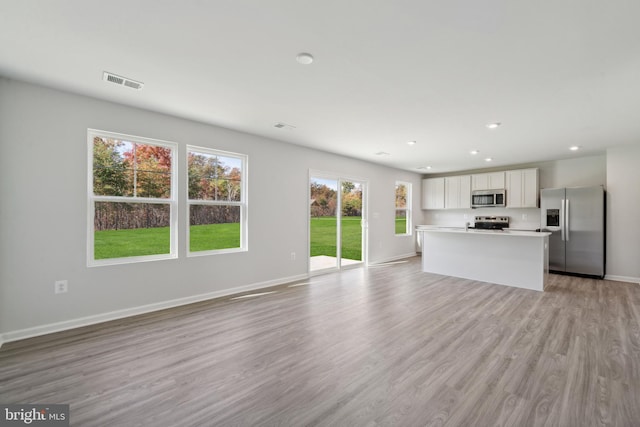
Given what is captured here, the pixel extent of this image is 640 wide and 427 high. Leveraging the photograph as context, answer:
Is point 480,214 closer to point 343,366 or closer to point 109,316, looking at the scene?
point 343,366

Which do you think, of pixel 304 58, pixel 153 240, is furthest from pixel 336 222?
pixel 304 58

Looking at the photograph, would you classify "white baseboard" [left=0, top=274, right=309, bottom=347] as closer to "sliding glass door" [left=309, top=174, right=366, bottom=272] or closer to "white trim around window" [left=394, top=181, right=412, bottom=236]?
"sliding glass door" [left=309, top=174, right=366, bottom=272]

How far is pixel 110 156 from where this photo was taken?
3307 mm

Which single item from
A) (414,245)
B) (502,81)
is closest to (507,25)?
(502,81)

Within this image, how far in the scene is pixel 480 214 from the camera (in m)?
7.72

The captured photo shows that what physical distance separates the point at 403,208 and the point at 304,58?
21.2ft

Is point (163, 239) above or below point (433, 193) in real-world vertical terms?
below

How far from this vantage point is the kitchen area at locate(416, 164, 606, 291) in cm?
475

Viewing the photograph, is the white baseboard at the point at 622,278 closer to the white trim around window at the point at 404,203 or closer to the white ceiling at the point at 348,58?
the white ceiling at the point at 348,58

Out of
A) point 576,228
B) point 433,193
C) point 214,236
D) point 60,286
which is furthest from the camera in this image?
point 433,193

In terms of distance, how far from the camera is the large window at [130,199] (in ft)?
10.5

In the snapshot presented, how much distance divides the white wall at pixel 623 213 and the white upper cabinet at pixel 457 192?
2.77m

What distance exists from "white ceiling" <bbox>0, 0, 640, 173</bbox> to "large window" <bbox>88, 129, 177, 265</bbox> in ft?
1.86
